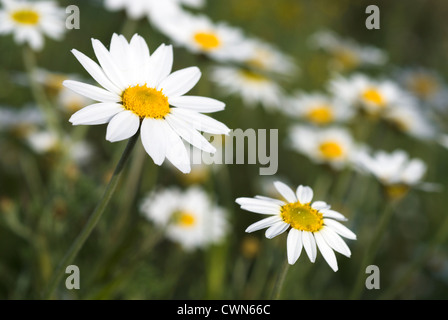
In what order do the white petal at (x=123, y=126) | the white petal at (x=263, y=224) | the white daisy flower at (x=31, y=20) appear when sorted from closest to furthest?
1. the white petal at (x=123, y=126)
2. the white petal at (x=263, y=224)
3. the white daisy flower at (x=31, y=20)

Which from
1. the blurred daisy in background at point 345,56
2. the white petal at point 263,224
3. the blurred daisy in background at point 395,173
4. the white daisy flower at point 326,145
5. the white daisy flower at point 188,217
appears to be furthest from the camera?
the blurred daisy in background at point 345,56

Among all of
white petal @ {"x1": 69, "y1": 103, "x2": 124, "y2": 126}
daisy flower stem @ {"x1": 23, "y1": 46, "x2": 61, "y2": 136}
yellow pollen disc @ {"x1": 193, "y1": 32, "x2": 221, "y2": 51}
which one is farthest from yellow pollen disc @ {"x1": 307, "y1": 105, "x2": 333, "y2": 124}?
white petal @ {"x1": 69, "y1": 103, "x2": 124, "y2": 126}

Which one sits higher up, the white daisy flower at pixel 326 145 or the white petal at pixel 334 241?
the white daisy flower at pixel 326 145

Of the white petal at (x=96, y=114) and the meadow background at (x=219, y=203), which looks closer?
the white petal at (x=96, y=114)

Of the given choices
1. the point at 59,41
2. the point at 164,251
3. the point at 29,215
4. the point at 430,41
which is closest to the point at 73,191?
the point at 29,215

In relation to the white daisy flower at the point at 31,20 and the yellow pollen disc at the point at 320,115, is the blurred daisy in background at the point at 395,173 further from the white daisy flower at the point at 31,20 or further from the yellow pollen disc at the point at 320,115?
the white daisy flower at the point at 31,20

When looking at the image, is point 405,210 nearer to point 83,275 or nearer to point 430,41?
point 83,275

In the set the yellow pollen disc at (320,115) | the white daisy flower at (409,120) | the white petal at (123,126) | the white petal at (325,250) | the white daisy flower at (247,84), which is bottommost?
the white petal at (325,250)

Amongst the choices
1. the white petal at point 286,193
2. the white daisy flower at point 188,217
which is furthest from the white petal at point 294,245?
the white daisy flower at point 188,217
